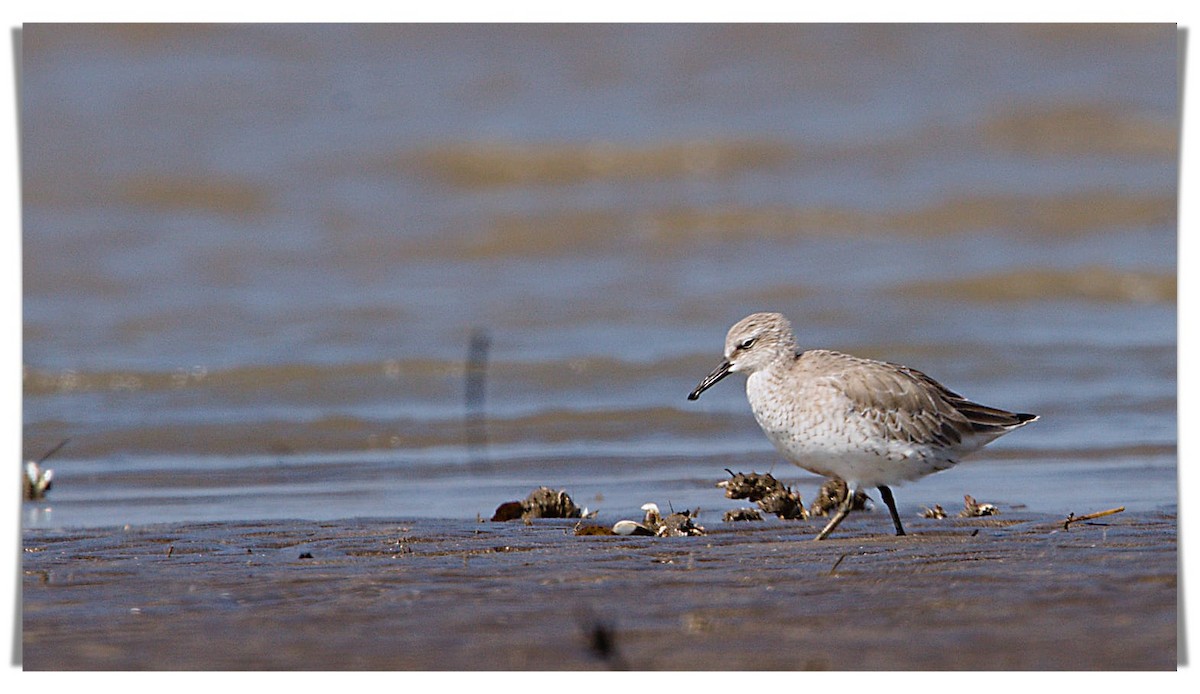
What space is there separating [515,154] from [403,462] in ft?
28.9

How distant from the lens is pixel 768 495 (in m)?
6.02

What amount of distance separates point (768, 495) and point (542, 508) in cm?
94

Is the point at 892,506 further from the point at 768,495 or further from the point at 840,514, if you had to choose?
the point at 768,495

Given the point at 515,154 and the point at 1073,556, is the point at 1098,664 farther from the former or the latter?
the point at 515,154

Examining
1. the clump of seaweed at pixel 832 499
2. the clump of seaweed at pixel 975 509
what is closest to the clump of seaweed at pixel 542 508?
the clump of seaweed at pixel 832 499

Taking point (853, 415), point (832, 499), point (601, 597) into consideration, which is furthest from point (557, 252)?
point (601, 597)

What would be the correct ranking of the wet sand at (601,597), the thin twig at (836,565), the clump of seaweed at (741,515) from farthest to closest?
the clump of seaweed at (741,515)
the thin twig at (836,565)
the wet sand at (601,597)

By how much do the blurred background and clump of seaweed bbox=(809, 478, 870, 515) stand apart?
25 centimetres

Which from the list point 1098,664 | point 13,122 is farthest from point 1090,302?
point 13,122

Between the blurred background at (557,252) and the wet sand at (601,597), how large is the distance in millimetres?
720

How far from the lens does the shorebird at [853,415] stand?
554 centimetres

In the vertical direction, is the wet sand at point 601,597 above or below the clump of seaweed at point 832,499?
below

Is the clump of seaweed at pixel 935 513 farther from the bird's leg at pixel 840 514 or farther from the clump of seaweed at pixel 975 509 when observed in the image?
the bird's leg at pixel 840 514

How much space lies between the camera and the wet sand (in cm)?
399
